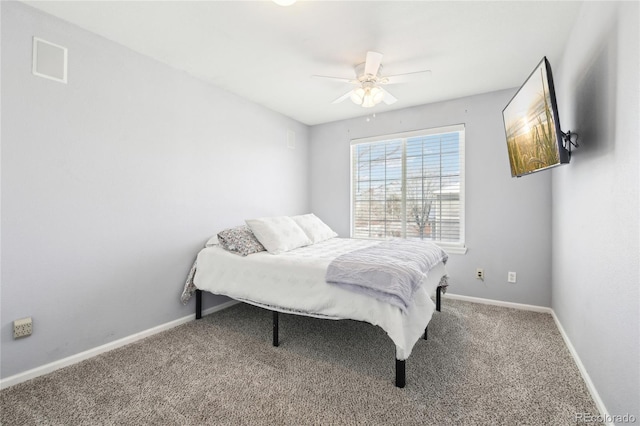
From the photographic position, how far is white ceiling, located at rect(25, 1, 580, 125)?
6.34 ft

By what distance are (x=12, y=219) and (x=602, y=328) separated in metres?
3.55

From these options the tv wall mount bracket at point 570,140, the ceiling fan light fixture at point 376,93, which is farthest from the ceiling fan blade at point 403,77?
the tv wall mount bracket at point 570,140

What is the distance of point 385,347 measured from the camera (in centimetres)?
229

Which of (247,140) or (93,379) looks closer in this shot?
(93,379)

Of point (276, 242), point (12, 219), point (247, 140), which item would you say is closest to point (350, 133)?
point (247, 140)

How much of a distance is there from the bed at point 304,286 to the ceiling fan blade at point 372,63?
5.07ft

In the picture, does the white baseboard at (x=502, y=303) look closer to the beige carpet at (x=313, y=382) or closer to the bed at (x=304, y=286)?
the beige carpet at (x=313, y=382)

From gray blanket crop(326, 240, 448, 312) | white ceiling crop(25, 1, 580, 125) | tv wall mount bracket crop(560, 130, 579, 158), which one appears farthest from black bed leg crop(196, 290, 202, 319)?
tv wall mount bracket crop(560, 130, 579, 158)

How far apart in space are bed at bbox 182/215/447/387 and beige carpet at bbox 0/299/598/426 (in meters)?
0.23

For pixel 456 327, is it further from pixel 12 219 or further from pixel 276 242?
pixel 12 219

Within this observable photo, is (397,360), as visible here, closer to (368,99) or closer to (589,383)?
(589,383)

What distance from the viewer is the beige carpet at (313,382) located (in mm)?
1555

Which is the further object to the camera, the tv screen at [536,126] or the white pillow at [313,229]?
the white pillow at [313,229]

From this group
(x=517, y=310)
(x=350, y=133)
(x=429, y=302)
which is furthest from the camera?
(x=350, y=133)
